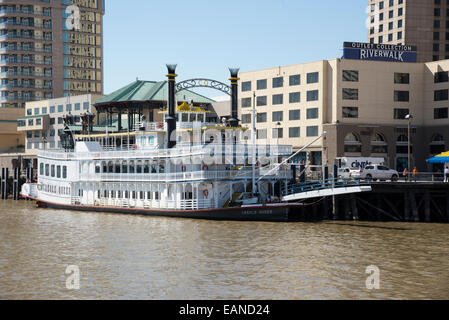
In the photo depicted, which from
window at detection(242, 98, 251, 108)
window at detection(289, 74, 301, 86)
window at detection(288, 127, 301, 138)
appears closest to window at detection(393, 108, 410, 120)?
window at detection(288, 127, 301, 138)

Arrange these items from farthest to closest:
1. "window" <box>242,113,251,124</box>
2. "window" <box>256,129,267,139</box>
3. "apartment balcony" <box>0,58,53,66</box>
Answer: "apartment balcony" <box>0,58,53,66</box>
"window" <box>242,113,251,124</box>
"window" <box>256,129,267,139</box>

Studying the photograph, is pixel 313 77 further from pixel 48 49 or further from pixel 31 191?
pixel 48 49

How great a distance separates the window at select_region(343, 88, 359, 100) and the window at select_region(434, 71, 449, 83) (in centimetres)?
1178

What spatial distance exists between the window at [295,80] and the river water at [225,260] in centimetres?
4071

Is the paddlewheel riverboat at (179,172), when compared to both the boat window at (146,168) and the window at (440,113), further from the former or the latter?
the window at (440,113)

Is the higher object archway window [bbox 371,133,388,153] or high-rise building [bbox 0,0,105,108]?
high-rise building [bbox 0,0,105,108]

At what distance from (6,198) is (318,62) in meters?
48.4

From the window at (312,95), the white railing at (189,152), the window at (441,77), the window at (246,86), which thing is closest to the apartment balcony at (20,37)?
the window at (246,86)

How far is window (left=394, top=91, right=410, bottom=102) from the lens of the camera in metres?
83.7

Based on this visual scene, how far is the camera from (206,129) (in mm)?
52312

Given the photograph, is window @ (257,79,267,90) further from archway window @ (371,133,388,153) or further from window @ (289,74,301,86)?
archway window @ (371,133,388,153)

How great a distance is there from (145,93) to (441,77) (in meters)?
46.6

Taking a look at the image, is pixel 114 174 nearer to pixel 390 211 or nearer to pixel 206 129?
pixel 206 129

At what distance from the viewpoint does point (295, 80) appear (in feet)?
280
